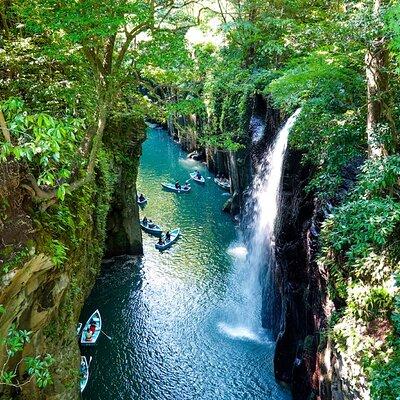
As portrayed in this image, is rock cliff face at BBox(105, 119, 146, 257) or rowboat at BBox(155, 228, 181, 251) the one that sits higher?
rock cliff face at BBox(105, 119, 146, 257)

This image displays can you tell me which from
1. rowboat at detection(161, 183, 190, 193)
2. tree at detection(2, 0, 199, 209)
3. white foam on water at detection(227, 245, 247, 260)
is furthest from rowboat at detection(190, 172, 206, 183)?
tree at detection(2, 0, 199, 209)

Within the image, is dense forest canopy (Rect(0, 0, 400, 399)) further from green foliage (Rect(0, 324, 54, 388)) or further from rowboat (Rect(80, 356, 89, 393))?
rowboat (Rect(80, 356, 89, 393))

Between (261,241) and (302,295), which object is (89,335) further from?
Result: (261,241)

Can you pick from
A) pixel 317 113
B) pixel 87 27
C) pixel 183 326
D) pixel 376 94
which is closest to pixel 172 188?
pixel 183 326

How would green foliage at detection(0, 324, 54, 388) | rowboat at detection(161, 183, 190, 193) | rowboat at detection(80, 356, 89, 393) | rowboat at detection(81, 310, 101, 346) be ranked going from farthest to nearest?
rowboat at detection(161, 183, 190, 193) → rowboat at detection(81, 310, 101, 346) → rowboat at detection(80, 356, 89, 393) → green foliage at detection(0, 324, 54, 388)

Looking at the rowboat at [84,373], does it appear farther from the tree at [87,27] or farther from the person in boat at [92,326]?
the tree at [87,27]

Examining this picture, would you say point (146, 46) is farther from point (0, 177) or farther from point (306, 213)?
point (306, 213)

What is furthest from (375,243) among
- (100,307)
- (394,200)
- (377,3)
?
(100,307)
